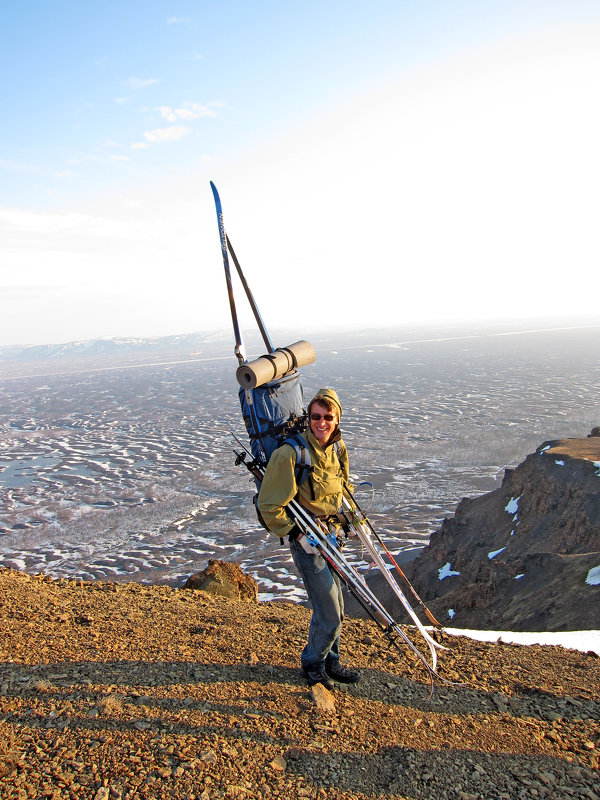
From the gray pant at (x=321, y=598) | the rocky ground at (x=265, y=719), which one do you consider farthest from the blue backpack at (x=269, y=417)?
the rocky ground at (x=265, y=719)

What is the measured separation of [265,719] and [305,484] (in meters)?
2.12

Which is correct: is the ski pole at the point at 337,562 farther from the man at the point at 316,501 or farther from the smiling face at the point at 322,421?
the smiling face at the point at 322,421

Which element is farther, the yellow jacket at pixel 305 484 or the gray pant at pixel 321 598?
the gray pant at pixel 321 598

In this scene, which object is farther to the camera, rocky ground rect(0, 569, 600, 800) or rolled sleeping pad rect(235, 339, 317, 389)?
rolled sleeping pad rect(235, 339, 317, 389)

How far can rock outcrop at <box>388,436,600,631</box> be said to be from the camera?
15055mm

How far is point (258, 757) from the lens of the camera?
4.09 meters

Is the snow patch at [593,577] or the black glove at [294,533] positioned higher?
the black glove at [294,533]

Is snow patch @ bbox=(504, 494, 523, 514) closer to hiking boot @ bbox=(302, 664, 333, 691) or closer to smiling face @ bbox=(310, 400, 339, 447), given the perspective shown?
hiking boot @ bbox=(302, 664, 333, 691)

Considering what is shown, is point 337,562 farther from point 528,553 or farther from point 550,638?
point 528,553

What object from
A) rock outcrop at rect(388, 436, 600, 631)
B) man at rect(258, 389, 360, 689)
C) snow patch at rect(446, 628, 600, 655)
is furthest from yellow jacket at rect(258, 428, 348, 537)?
rock outcrop at rect(388, 436, 600, 631)

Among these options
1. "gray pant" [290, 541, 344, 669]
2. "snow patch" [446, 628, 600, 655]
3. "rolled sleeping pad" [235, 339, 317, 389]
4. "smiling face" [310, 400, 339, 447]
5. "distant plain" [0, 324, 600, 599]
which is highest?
"rolled sleeping pad" [235, 339, 317, 389]

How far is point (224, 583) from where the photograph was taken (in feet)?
34.6

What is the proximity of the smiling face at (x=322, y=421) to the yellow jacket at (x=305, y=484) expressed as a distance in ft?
0.22

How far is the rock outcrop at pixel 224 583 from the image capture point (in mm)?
10336
